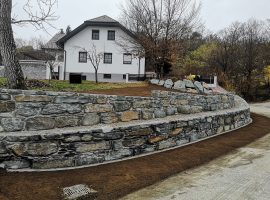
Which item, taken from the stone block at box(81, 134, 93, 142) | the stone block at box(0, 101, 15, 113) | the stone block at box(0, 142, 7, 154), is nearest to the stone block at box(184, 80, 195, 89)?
the stone block at box(81, 134, 93, 142)

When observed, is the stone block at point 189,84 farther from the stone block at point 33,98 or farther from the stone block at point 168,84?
the stone block at point 33,98

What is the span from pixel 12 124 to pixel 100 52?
25733mm

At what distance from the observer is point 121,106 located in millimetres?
8469

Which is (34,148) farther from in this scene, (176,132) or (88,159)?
(176,132)

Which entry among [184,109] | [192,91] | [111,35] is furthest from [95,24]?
[184,109]

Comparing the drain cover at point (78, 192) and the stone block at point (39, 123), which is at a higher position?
the stone block at point (39, 123)

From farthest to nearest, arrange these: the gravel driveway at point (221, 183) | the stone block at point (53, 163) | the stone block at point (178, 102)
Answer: the stone block at point (178, 102) → the stone block at point (53, 163) → the gravel driveway at point (221, 183)

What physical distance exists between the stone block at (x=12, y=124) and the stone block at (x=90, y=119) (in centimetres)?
141

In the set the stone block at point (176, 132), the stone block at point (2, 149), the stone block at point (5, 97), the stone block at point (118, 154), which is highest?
the stone block at point (5, 97)

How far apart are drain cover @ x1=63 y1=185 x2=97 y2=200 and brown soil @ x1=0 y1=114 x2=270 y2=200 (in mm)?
115

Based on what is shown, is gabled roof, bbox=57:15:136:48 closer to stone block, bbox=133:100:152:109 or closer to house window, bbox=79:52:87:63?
house window, bbox=79:52:87:63

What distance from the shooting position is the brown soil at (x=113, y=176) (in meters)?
5.67

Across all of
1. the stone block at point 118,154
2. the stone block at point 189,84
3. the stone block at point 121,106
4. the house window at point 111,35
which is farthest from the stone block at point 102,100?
the house window at point 111,35

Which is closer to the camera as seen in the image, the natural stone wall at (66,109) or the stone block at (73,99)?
the natural stone wall at (66,109)
